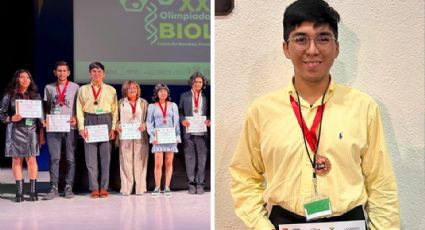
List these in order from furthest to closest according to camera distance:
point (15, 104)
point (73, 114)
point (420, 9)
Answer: point (73, 114), point (15, 104), point (420, 9)

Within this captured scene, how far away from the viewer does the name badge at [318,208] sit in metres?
1.40

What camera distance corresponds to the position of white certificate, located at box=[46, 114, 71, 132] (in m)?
5.58

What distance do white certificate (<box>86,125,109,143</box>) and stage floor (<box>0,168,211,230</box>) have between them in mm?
727

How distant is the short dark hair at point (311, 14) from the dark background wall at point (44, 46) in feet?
15.4

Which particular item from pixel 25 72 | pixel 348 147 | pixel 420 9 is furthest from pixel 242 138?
pixel 25 72

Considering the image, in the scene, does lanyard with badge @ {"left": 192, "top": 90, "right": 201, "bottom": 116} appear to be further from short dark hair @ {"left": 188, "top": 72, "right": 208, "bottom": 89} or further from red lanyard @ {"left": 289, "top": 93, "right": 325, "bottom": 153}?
red lanyard @ {"left": 289, "top": 93, "right": 325, "bottom": 153}

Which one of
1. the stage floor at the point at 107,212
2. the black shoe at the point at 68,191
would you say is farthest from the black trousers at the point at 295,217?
the black shoe at the point at 68,191

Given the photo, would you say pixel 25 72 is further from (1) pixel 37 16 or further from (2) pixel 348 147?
(2) pixel 348 147

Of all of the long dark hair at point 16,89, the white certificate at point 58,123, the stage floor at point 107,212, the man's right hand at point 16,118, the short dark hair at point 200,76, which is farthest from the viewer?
the short dark hair at point 200,76

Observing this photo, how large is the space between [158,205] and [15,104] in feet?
6.50

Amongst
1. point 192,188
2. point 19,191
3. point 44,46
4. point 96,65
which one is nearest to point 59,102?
point 96,65

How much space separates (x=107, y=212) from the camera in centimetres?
525

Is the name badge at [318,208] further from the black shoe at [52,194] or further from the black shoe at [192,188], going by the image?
the black shoe at [52,194]

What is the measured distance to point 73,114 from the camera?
573 centimetres
